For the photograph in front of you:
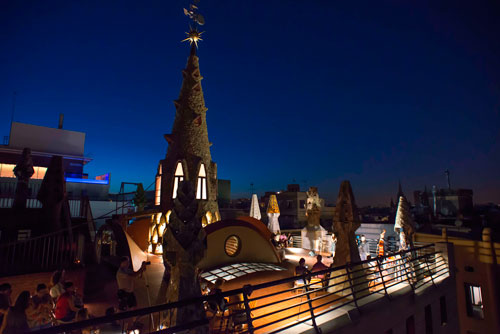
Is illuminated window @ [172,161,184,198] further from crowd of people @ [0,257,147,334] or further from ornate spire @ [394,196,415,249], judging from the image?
ornate spire @ [394,196,415,249]

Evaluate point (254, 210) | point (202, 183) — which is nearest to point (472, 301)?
point (254, 210)

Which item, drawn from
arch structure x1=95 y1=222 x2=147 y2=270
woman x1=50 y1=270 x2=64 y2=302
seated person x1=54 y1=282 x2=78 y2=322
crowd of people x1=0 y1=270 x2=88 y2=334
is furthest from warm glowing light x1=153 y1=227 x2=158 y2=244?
seated person x1=54 y1=282 x2=78 y2=322

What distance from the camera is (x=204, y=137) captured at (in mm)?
14969

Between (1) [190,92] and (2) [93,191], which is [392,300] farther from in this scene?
(2) [93,191]

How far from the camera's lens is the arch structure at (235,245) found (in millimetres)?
10602

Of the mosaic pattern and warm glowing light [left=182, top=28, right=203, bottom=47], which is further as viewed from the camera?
warm glowing light [left=182, top=28, right=203, bottom=47]

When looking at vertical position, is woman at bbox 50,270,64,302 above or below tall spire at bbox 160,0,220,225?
below

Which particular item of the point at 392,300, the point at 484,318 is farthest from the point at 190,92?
the point at 484,318

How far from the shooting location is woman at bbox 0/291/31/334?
387 cm

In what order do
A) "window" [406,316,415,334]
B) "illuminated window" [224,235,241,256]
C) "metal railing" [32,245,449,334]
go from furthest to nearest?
"illuminated window" [224,235,241,256], "window" [406,316,415,334], "metal railing" [32,245,449,334]

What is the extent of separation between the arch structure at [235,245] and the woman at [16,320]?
6453mm

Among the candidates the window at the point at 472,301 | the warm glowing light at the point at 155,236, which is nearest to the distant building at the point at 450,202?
the window at the point at 472,301

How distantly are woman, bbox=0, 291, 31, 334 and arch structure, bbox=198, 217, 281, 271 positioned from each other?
6.45 m

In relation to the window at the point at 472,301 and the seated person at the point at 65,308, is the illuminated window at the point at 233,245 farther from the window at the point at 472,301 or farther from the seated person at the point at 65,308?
the window at the point at 472,301
